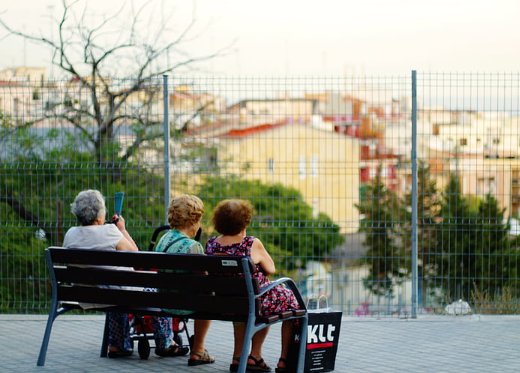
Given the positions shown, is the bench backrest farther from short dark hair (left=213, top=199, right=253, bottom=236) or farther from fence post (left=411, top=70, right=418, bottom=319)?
fence post (left=411, top=70, right=418, bottom=319)

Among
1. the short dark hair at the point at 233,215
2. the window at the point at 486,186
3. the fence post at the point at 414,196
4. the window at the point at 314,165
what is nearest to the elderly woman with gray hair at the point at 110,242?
the short dark hair at the point at 233,215

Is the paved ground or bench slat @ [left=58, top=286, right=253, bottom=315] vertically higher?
bench slat @ [left=58, top=286, right=253, bottom=315]

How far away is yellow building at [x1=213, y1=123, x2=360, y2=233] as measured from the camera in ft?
28.3

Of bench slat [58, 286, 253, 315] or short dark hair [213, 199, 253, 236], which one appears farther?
short dark hair [213, 199, 253, 236]

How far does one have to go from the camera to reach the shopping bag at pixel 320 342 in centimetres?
565

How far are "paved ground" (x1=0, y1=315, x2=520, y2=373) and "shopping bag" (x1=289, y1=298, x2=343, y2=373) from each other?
197mm

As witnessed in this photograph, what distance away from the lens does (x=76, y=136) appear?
33.0 feet

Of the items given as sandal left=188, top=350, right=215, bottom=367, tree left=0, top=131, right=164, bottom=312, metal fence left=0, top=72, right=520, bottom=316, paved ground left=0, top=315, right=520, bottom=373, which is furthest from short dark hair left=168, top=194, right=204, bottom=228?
tree left=0, top=131, right=164, bottom=312

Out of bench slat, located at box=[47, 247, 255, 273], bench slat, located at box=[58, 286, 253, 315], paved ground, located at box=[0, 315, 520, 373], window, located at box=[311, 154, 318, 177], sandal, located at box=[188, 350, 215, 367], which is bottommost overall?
paved ground, located at box=[0, 315, 520, 373]

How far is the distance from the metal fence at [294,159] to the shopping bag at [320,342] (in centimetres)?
194

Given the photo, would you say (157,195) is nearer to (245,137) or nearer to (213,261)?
(245,137)

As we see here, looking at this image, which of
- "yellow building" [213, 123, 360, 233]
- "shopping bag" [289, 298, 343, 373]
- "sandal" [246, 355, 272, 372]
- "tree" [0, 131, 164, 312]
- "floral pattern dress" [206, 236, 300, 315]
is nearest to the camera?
"floral pattern dress" [206, 236, 300, 315]

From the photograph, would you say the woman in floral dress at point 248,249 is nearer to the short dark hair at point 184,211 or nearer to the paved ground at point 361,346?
the short dark hair at point 184,211

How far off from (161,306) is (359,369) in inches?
62.5
